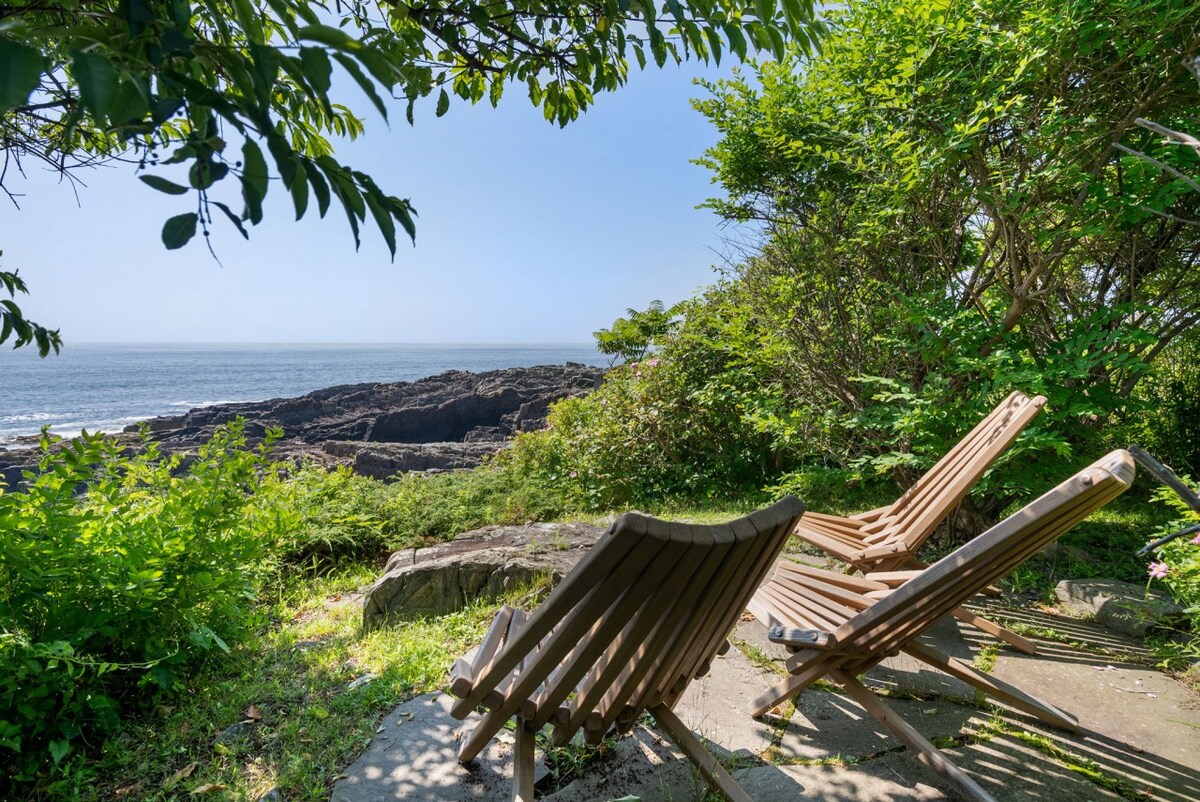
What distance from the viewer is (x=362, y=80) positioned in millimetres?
830

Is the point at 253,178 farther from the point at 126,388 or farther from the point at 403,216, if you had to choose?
the point at 126,388

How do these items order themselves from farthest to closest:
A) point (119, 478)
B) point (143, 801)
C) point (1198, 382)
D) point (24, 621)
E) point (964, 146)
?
Answer: 1. point (1198, 382)
2. point (964, 146)
3. point (119, 478)
4. point (24, 621)
5. point (143, 801)

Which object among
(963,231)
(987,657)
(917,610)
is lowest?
(987,657)

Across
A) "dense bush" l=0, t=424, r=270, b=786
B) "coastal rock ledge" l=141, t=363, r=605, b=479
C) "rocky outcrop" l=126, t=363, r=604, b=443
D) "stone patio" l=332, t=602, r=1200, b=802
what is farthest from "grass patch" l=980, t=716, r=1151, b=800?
"rocky outcrop" l=126, t=363, r=604, b=443

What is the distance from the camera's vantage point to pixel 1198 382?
571cm

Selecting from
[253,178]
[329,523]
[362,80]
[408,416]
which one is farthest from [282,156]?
[408,416]

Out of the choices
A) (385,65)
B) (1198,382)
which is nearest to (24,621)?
(385,65)

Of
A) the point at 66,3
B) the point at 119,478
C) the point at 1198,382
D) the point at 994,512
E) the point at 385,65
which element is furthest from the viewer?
the point at 1198,382

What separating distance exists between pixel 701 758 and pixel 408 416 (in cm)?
2341

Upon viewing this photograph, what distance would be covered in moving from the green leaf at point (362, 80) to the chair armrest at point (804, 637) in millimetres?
1976

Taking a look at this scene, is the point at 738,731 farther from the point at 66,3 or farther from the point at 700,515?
the point at 700,515

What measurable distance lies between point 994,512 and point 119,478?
5.90 m

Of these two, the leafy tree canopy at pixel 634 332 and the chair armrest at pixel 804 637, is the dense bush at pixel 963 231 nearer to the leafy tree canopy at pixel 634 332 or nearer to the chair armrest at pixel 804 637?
the chair armrest at pixel 804 637

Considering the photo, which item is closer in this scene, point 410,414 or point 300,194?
point 300,194
